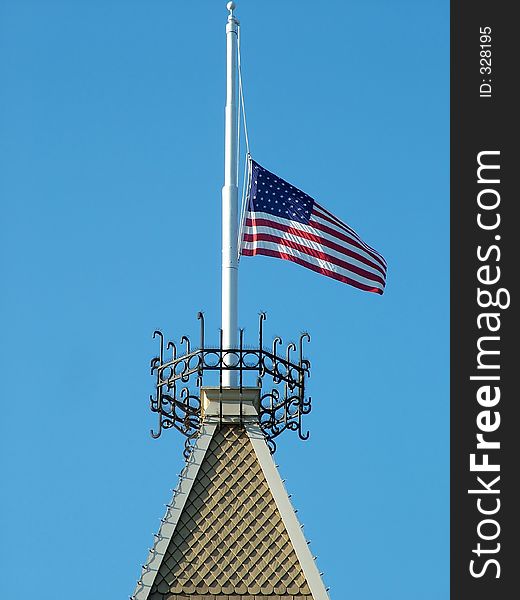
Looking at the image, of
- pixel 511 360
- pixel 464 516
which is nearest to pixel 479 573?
pixel 464 516

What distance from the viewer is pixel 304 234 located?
4319 centimetres

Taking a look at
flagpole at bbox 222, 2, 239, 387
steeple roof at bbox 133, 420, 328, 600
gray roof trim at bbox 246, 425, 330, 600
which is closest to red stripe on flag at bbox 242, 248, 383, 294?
flagpole at bbox 222, 2, 239, 387

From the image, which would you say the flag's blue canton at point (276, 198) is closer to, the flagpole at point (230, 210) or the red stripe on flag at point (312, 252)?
the red stripe on flag at point (312, 252)

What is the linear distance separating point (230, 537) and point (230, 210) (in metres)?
7.10

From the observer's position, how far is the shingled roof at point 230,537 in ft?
119

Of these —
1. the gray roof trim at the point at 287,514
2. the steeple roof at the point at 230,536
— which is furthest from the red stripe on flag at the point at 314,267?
the steeple roof at the point at 230,536

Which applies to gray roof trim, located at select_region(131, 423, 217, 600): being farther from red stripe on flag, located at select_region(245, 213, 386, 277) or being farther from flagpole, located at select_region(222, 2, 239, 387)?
red stripe on flag, located at select_region(245, 213, 386, 277)

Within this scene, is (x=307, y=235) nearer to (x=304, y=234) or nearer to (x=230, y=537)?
(x=304, y=234)

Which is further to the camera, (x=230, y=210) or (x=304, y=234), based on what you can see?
(x=304, y=234)

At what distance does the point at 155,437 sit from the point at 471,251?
6.35 meters

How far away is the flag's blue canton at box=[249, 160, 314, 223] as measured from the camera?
141ft

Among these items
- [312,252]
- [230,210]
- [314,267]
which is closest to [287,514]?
[230,210]

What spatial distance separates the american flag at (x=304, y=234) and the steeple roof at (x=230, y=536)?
233 inches

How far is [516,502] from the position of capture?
37.2m
